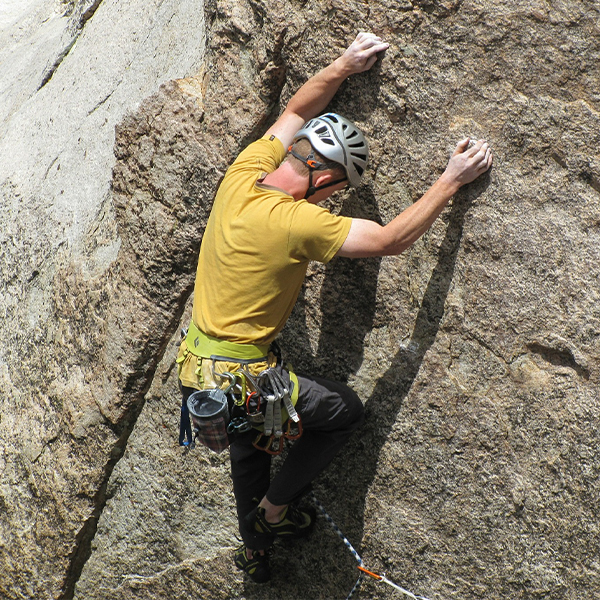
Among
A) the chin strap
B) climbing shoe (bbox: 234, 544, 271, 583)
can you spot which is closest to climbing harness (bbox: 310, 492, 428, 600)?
climbing shoe (bbox: 234, 544, 271, 583)

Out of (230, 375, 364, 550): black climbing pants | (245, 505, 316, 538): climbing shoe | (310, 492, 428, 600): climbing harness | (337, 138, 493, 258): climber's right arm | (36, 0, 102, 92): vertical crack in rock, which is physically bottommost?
(310, 492, 428, 600): climbing harness

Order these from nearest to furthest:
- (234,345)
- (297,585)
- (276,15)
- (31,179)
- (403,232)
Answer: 1. (403,232)
2. (234,345)
3. (276,15)
4. (297,585)
5. (31,179)

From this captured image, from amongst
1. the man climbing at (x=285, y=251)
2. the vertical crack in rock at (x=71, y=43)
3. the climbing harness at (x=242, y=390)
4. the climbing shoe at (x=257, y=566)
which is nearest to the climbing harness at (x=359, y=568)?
the man climbing at (x=285, y=251)

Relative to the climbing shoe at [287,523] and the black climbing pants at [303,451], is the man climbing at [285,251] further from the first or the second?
the climbing shoe at [287,523]

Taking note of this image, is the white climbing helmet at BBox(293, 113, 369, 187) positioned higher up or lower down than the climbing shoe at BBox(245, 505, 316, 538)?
higher up

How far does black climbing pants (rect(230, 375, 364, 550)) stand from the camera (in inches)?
161

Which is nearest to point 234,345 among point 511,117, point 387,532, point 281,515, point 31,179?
point 281,515

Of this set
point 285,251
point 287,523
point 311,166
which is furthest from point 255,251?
point 287,523

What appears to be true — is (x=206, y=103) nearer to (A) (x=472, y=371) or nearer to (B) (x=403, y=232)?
(B) (x=403, y=232)

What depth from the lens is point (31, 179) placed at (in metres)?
5.90

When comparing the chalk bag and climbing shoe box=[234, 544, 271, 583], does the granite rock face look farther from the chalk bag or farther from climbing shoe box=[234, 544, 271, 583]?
the chalk bag

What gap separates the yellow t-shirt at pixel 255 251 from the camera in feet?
11.9

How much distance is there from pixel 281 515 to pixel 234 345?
133 centimetres

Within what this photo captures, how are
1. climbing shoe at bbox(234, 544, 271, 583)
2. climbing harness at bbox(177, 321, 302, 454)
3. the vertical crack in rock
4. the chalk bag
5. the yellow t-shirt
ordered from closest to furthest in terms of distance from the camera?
the yellow t-shirt < the chalk bag < climbing harness at bbox(177, 321, 302, 454) < climbing shoe at bbox(234, 544, 271, 583) < the vertical crack in rock
